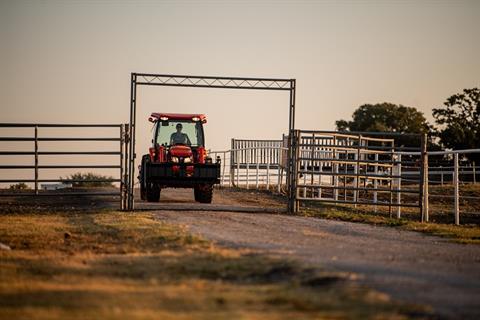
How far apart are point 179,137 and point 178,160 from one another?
842 millimetres

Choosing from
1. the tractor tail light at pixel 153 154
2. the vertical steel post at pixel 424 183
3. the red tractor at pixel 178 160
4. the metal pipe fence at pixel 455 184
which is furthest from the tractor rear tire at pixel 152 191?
the vertical steel post at pixel 424 183

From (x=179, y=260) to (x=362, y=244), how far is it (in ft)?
11.8

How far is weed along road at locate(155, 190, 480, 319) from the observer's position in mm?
8156

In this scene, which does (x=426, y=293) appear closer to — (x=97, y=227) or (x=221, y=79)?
(x=97, y=227)

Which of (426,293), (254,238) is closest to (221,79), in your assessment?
(254,238)

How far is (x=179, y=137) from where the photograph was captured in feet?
82.9

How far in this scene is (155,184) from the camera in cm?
2491

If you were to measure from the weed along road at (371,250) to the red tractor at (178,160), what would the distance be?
11.8 ft

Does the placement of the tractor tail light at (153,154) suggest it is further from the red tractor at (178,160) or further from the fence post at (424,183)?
the fence post at (424,183)

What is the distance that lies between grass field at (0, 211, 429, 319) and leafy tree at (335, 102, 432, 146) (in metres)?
87.9

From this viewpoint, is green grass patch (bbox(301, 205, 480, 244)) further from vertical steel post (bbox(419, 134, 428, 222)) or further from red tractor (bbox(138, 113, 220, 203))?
red tractor (bbox(138, 113, 220, 203))

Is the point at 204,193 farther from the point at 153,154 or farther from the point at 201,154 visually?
the point at 153,154

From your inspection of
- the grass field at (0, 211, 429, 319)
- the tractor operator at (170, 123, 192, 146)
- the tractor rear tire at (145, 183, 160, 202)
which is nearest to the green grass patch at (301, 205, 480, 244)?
the tractor operator at (170, 123, 192, 146)

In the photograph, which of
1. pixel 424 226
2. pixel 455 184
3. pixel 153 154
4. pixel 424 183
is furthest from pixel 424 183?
pixel 153 154
